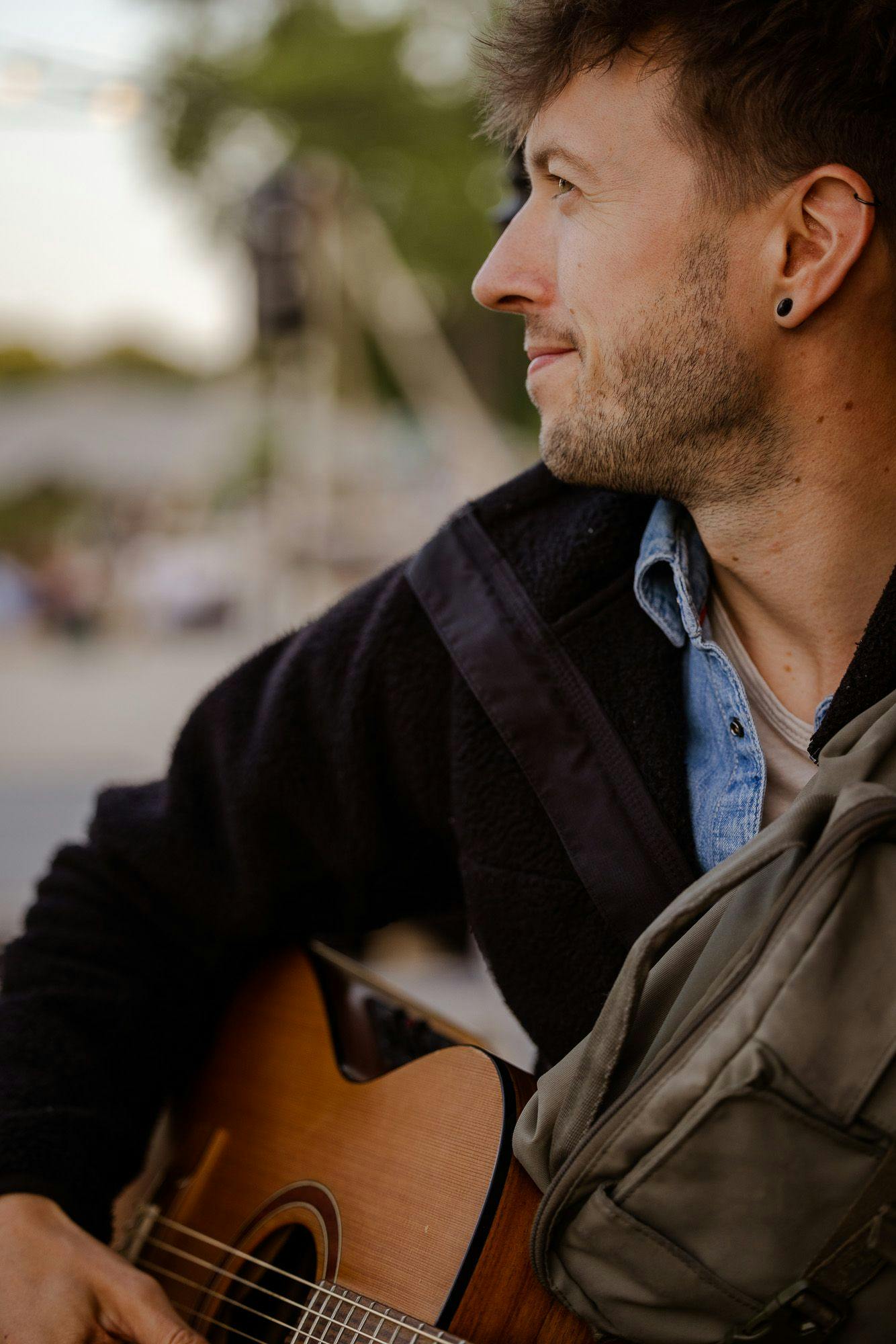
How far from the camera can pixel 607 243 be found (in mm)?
1479

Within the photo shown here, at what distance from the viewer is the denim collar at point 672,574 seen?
1.53 meters

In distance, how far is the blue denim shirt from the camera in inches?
55.4

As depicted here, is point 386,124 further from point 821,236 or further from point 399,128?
point 821,236

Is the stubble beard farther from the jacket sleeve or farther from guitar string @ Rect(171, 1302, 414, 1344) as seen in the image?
guitar string @ Rect(171, 1302, 414, 1344)

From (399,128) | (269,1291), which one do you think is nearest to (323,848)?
(269,1291)

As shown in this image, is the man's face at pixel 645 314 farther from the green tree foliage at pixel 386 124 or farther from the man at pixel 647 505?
A: the green tree foliage at pixel 386 124

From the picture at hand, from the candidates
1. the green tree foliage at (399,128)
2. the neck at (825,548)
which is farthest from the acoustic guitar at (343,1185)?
the green tree foliage at (399,128)

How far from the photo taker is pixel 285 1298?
1368mm

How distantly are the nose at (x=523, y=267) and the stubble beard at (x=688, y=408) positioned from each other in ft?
0.43

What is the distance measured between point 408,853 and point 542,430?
0.66m

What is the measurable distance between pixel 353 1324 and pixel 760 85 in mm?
1503

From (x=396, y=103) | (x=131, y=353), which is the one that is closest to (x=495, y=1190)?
(x=396, y=103)

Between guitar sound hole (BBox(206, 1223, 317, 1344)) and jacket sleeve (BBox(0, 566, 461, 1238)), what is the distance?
0.22 metres

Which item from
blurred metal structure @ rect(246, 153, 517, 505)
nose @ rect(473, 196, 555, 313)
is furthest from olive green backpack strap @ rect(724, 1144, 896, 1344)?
blurred metal structure @ rect(246, 153, 517, 505)
